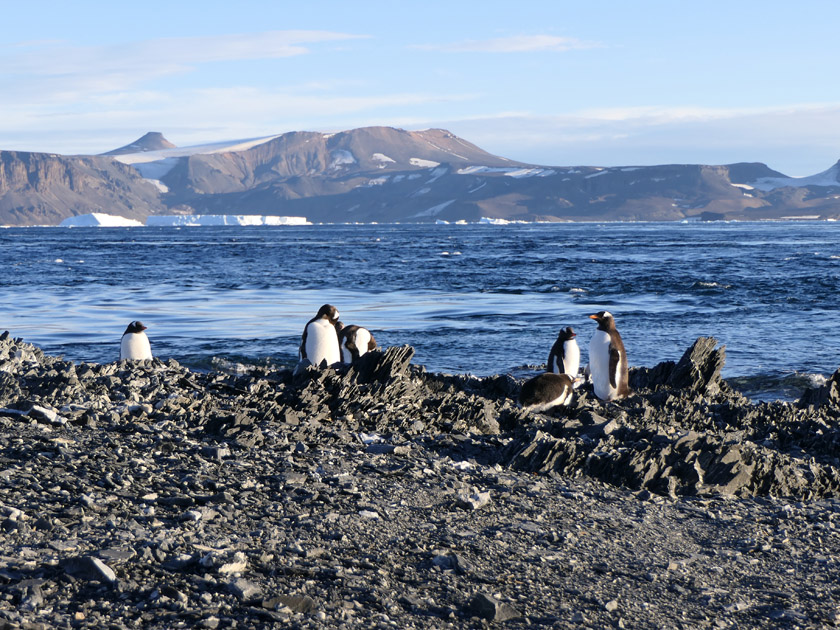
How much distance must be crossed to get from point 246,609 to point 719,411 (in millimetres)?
6452

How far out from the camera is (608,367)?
10.4 metres

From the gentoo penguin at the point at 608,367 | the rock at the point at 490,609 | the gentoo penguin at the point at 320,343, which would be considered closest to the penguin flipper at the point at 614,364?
the gentoo penguin at the point at 608,367

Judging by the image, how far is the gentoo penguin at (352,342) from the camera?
11312 mm

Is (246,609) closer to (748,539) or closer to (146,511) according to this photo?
(146,511)

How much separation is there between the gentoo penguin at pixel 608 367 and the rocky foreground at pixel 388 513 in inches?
93.9

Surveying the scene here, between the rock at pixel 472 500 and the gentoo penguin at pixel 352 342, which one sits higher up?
the gentoo penguin at pixel 352 342

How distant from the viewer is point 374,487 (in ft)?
16.9

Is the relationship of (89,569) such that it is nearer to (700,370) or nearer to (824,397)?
(824,397)

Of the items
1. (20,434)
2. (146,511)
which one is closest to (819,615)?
(146,511)

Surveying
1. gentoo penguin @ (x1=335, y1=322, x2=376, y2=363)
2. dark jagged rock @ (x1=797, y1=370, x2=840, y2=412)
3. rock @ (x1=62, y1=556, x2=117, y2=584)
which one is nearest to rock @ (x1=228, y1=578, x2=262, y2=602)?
rock @ (x1=62, y1=556, x2=117, y2=584)

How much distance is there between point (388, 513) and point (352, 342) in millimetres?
6737

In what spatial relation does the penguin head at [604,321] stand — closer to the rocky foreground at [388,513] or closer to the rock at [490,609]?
the rocky foreground at [388,513]

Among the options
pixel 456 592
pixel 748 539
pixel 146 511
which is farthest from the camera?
pixel 748 539

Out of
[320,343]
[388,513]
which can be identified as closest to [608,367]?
[320,343]
